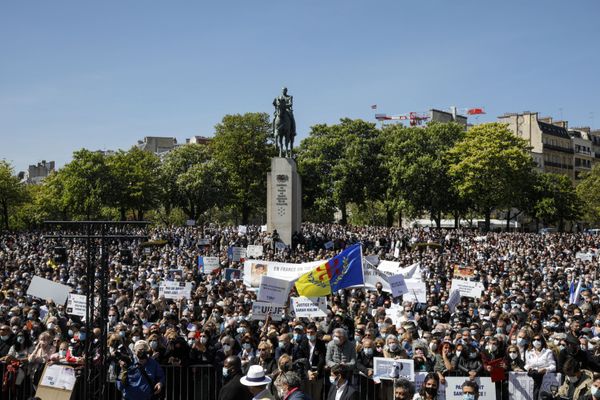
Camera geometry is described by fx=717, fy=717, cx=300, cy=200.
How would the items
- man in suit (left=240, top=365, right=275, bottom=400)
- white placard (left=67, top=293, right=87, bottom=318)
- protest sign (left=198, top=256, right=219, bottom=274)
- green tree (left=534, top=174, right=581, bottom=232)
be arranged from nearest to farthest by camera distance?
man in suit (left=240, top=365, right=275, bottom=400)
white placard (left=67, top=293, right=87, bottom=318)
protest sign (left=198, top=256, right=219, bottom=274)
green tree (left=534, top=174, right=581, bottom=232)

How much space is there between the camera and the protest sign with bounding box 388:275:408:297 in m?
17.8

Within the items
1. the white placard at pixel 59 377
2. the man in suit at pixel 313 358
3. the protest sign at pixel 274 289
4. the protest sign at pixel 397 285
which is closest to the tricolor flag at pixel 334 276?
the protest sign at pixel 397 285

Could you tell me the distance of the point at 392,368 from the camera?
10.7 meters

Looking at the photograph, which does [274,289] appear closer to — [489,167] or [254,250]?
[254,250]

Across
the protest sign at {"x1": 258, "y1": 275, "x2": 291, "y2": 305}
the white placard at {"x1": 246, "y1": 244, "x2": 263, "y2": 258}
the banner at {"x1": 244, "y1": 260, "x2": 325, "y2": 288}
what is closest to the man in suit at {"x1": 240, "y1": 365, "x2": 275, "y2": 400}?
the protest sign at {"x1": 258, "y1": 275, "x2": 291, "y2": 305}

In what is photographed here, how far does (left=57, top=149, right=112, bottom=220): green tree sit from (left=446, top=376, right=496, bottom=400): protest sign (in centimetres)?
6598

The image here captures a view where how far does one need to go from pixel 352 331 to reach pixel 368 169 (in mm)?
55404

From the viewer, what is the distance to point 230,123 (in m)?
75.0

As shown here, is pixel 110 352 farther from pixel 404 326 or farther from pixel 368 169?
pixel 368 169

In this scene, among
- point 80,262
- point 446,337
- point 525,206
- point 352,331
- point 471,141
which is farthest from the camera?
point 525,206

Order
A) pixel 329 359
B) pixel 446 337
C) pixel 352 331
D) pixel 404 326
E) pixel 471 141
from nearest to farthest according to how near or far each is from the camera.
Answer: pixel 329 359, pixel 446 337, pixel 404 326, pixel 352 331, pixel 471 141

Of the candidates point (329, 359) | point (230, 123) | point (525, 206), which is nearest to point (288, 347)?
point (329, 359)

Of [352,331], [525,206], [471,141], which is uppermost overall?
[471,141]

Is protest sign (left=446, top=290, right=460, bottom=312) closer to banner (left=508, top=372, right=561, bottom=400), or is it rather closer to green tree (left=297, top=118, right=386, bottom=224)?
banner (left=508, top=372, right=561, bottom=400)
